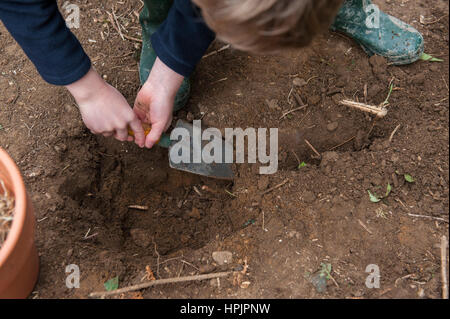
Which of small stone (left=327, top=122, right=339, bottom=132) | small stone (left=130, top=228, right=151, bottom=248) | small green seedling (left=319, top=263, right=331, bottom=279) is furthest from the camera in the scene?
small stone (left=327, top=122, right=339, bottom=132)

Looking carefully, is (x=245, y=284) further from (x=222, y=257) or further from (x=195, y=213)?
(x=195, y=213)

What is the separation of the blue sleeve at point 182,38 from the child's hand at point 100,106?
0.85 ft

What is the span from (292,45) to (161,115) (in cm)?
75

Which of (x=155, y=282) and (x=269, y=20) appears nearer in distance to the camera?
(x=269, y=20)

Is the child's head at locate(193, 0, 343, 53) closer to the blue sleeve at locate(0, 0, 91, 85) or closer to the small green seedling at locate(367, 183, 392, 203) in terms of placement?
the blue sleeve at locate(0, 0, 91, 85)

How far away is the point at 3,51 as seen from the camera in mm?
2148

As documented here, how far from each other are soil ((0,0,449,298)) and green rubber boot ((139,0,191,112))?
0.26ft

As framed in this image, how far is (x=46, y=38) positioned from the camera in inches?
57.6

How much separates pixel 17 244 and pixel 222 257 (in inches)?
28.5

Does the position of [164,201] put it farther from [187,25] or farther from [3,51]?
[3,51]

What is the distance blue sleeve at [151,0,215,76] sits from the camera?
5.32ft

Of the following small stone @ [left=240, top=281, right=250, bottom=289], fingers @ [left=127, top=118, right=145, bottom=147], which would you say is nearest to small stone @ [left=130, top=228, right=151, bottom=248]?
fingers @ [left=127, top=118, right=145, bottom=147]

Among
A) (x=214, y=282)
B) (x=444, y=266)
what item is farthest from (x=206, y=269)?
(x=444, y=266)

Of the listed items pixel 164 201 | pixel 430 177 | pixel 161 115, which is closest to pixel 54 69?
pixel 161 115
